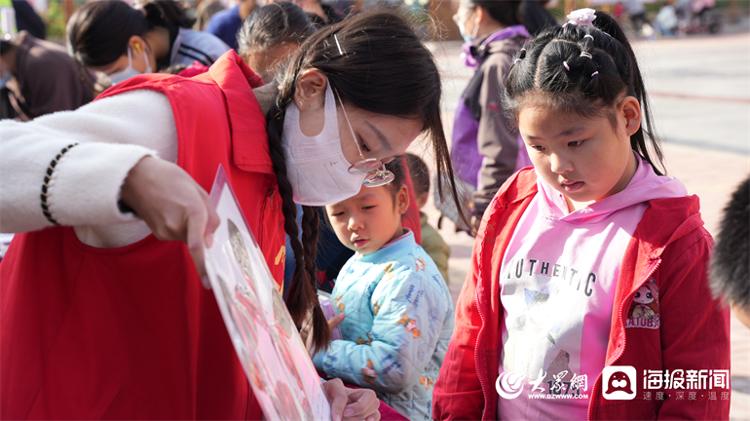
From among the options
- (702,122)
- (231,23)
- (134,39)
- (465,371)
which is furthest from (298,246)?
(702,122)

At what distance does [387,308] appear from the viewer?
8.40 ft

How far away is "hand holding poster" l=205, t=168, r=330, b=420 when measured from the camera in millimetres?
1165

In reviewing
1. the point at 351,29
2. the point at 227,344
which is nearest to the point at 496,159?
the point at 351,29

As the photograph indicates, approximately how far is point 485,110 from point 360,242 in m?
1.40

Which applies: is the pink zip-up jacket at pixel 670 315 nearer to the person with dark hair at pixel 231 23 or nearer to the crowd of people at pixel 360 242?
the crowd of people at pixel 360 242

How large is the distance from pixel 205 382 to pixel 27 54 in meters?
4.66

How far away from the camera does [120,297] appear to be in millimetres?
1451

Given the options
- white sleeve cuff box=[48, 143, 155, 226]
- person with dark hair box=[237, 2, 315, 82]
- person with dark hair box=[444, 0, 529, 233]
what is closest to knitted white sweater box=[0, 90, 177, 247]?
white sleeve cuff box=[48, 143, 155, 226]

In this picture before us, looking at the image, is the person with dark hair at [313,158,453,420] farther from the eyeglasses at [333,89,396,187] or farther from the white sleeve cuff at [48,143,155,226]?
the white sleeve cuff at [48,143,155,226]

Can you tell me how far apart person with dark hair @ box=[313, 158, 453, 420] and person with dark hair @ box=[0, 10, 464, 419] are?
2.27 ft

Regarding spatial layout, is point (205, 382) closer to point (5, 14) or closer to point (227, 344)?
point (227, 344)

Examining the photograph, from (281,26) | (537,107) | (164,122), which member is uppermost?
(164,122)

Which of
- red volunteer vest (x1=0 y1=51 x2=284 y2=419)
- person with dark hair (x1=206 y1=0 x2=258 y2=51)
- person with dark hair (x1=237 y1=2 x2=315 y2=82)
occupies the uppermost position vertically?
red volunteer vest (x1=0 y1=51 x2=284 y2=419)

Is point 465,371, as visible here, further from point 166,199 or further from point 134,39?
point 134,39
